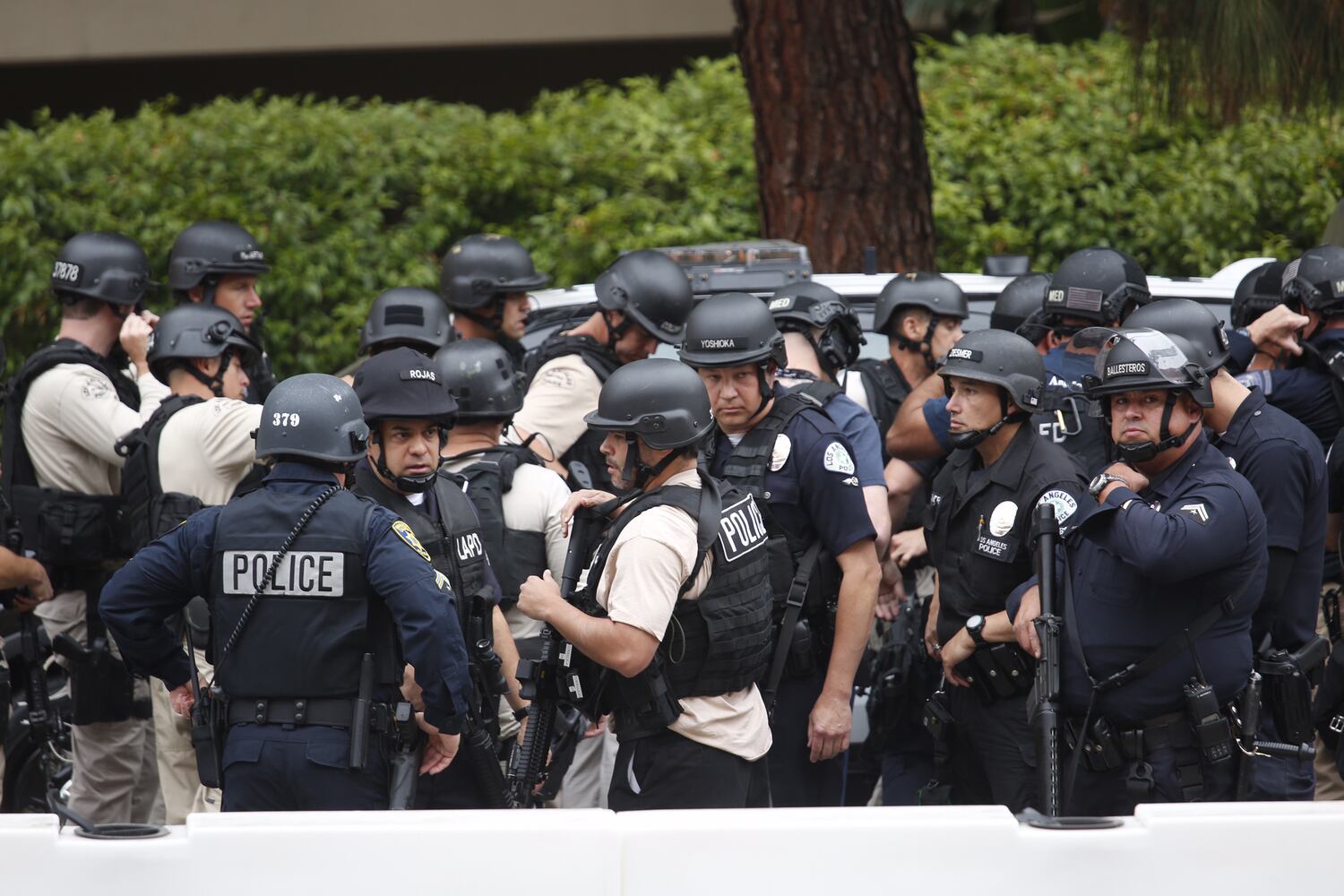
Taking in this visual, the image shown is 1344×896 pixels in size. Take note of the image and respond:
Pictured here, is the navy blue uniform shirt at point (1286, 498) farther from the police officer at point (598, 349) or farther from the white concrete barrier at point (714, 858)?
the police officer at point (598, 349)

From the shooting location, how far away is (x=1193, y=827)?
303cm

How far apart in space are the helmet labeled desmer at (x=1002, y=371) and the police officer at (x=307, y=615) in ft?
5.55

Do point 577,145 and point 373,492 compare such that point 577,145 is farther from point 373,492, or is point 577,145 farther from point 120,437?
point 373,492

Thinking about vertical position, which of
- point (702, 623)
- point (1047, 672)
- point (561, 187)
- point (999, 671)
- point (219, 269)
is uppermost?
point (561, 187)

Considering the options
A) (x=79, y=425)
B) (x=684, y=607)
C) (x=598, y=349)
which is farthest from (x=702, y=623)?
(x=79, y=425)

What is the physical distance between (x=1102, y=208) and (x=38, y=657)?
6.86 m

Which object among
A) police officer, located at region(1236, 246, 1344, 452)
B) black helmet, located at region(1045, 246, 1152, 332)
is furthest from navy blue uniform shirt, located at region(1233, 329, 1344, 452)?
black helmet, located at region(1045, 246, 1152, 332)

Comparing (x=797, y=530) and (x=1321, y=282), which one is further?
(x=1321, y=282)

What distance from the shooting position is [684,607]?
13.4 feet

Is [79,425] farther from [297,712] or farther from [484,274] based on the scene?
[297,712]

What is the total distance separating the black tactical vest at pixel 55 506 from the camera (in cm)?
542

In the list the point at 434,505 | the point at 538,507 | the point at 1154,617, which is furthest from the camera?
the point at 538,507

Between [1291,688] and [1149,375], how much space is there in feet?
3.85

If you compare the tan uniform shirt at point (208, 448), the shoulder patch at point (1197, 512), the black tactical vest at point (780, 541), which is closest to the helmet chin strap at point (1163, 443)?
the shoulder patch at point (1197, 512)
